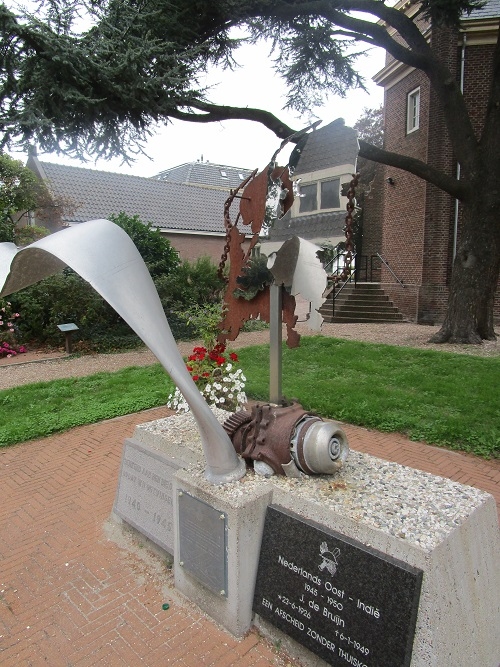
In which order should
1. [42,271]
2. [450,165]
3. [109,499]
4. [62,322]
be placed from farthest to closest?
[450,165], [62,322], [109,499], [42,271]

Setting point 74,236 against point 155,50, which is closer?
point 74,236

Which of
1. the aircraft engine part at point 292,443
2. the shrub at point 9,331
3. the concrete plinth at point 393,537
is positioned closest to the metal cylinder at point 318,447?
the aircraft engine part at point 292,443

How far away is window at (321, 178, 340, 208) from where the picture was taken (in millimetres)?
2564

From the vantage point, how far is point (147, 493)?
3406mm

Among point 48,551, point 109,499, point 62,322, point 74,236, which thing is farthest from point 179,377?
point 62,322

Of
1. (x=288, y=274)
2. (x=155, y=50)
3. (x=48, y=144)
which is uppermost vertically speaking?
(x=155, y=50)

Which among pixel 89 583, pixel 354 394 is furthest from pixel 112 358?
pixel 89 583

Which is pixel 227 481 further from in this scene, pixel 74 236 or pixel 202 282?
pixel 202 282

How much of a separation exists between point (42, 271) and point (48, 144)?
5646mm

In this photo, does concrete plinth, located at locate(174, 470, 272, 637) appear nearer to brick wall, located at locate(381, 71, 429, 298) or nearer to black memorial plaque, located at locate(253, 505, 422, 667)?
black memorial plaque, located at locate(253, 505, 422, 667)

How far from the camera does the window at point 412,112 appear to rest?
15844 mm

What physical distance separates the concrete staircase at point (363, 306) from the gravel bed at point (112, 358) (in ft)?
8.07

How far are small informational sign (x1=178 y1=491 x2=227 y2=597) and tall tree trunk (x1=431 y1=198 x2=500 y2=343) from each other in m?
9.57

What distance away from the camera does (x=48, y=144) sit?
7.32 meters
